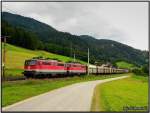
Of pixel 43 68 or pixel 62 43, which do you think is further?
pixel 62 43

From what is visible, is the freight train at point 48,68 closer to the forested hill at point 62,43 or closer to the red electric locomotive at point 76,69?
the red electric locomotive at point 76,69

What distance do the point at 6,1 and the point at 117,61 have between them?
456 ft

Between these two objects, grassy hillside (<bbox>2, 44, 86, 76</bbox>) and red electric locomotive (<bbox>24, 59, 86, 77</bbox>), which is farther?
grassy hillside (<bbox>2, 44, 86, 76</bbox>)

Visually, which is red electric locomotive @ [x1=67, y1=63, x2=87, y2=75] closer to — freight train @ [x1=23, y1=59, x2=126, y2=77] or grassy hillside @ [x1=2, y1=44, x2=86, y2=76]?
freight train @ [x1=23, y1=59, x2=126, y2=77]

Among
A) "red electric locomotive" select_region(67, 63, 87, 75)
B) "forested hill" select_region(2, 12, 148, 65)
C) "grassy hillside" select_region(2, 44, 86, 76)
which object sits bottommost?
"red electric locomotive" select_region(67, 63, 87, 75)

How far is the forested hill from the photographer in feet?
259

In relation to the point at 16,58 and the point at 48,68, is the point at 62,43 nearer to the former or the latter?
the point at 16,58

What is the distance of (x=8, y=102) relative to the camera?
30.0 m

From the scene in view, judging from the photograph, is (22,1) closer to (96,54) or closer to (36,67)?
(36,67)

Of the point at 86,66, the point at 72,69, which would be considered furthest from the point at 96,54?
the point at 72,69

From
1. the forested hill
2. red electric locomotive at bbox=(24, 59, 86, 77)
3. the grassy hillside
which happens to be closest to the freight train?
red electric locomotive at bbox=(24, 59, 86, 77)

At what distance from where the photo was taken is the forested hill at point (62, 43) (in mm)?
78812

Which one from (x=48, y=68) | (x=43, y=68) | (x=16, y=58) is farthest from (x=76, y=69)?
(x=43, y=68)

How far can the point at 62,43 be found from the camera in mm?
123375
